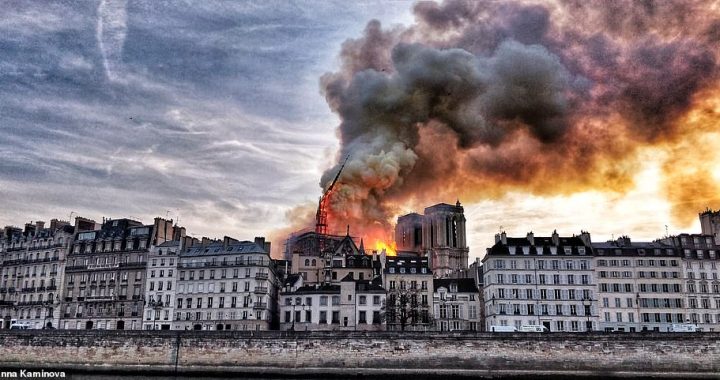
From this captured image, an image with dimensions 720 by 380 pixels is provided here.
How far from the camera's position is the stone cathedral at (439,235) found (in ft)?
419

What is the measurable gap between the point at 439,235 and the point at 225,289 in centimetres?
6947

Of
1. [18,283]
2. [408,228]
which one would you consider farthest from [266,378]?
[408,228]

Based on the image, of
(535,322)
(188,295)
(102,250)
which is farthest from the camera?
(102,250)

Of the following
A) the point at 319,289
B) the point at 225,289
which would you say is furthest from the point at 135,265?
the point at 319,289

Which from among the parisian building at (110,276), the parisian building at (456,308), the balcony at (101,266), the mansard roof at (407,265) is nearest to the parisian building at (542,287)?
the parisian building at (456,308)

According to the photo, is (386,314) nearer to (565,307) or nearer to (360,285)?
(360,285)

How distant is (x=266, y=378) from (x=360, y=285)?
21.0m

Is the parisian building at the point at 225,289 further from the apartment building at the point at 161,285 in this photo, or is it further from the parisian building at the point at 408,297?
the parisian building at the point at 408,297

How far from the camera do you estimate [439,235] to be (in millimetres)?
132250

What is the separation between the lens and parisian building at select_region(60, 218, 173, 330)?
72875mm

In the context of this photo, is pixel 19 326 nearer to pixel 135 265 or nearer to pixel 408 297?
pixel 135 265

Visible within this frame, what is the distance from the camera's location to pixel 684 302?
68875 millimetres

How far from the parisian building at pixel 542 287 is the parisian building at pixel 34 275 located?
49830 millimetres

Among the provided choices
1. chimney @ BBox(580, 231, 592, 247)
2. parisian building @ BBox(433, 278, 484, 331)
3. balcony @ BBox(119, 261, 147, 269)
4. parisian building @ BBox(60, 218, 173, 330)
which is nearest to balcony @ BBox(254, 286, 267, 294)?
parisian building @ BBox(60, 218, 173, 330)
